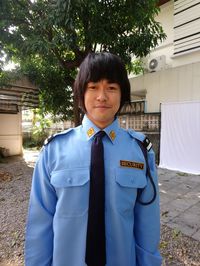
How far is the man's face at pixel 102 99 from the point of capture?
1.06 meters

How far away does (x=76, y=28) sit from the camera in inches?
163

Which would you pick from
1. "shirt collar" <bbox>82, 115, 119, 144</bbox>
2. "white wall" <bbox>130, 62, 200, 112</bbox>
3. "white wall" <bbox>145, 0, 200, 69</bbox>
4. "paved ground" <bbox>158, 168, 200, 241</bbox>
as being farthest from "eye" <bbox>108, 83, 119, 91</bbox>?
"white wall" <bbox>145, 0, 200, 69</bbox>

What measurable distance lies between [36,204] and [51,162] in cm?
21

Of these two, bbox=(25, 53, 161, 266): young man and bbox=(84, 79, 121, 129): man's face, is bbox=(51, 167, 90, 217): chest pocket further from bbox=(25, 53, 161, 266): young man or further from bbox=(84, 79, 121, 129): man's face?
bbox=(84, 79, 121, 129): man's face

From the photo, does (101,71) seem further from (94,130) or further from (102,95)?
(94,130)

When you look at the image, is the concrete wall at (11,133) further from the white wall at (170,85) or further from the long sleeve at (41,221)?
the long sleeve at (41,221)

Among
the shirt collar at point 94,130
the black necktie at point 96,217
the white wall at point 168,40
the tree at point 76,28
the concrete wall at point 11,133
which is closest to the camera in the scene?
the black necktie at point 96,217

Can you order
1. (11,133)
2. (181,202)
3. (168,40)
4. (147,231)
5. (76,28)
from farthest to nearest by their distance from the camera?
(11,133)
(168,40)
(76,28)
(181,202)
(147,231)

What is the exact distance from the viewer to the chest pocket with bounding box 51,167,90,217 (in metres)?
1.02

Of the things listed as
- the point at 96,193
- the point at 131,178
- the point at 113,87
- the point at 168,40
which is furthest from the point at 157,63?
the point at 96,193

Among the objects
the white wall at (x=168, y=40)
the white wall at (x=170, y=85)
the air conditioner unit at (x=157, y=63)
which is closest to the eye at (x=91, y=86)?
the white wall at (x=170, y=85)

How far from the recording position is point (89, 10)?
388cm

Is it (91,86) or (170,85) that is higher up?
(170,85)

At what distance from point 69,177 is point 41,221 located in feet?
0.88
